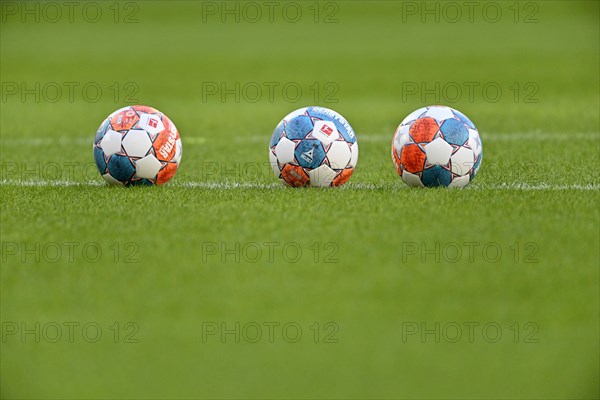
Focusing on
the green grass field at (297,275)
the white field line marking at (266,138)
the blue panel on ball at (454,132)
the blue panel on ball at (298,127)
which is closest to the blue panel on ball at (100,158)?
the green grass field at (297,275)

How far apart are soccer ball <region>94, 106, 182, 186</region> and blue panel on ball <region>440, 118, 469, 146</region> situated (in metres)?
2.87

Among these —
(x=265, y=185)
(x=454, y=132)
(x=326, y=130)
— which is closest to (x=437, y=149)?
(x=454, y=132)

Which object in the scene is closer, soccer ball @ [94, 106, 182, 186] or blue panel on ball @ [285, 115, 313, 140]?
blue panel on ball @ [285, 115, 313, 140]

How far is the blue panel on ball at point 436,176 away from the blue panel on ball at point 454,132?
30 cm

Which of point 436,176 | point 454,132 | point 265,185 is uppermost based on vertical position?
point 454,132

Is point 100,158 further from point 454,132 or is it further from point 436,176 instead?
point 454,132

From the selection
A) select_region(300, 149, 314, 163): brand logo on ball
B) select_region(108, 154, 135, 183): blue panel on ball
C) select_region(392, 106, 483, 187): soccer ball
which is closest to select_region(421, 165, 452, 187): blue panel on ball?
select_region(392, 106, 483, 187): soccer ball

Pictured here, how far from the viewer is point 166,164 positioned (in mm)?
9758

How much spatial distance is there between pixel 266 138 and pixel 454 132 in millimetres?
6945

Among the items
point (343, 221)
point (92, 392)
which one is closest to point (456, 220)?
point (343, 221)

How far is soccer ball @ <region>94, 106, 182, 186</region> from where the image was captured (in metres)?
9.55

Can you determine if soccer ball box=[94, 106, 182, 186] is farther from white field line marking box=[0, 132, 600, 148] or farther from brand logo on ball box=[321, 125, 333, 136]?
white field line marking box=[0, 132, 600, 148]

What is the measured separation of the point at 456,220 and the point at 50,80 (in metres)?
21.8

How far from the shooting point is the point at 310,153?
30.2 ft
